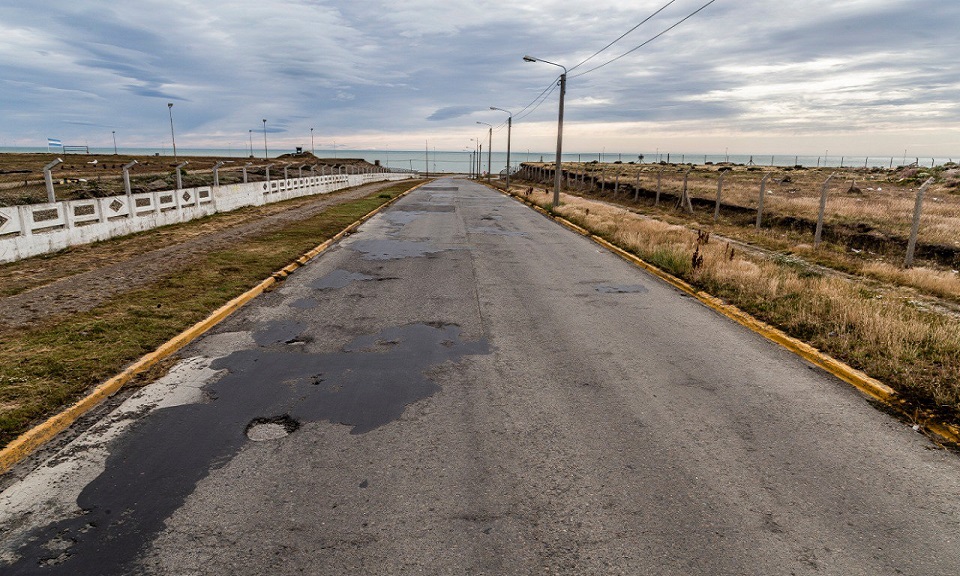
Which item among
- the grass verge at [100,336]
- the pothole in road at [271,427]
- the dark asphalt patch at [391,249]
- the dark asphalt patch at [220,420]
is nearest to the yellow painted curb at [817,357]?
the dark asphalt patch at [220,420]

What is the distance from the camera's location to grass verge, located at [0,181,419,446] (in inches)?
195

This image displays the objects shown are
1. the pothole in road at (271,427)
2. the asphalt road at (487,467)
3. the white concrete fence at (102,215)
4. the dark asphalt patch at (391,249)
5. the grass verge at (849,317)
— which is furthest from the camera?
the dark asphalt patch at (391,249)

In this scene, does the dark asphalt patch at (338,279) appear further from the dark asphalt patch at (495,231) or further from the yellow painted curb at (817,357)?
the dark asphalt patch at (495,231)

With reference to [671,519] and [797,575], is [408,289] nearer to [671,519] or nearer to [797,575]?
[671,519]

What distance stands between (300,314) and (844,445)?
272 inches

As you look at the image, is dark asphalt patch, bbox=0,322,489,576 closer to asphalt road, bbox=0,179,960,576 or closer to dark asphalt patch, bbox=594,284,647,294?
asphalt road, bbox=0,179,960,576

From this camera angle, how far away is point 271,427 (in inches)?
185

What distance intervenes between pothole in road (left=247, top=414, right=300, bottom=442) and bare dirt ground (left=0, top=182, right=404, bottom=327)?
4774 millimetres

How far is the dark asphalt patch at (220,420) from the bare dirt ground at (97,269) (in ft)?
11.8

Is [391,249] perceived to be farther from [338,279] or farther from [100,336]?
[100,336]

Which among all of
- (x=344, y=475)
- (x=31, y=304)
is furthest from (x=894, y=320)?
(x=31, y=304)

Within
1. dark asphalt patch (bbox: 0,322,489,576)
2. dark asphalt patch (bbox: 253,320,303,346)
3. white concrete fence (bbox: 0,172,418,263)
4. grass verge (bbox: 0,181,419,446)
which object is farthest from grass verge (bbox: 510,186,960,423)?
white concrete fence (bbox: 0,172,418,263)

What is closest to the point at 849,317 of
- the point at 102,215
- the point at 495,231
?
the point at 495,231

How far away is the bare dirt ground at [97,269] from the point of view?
8.21 metres
